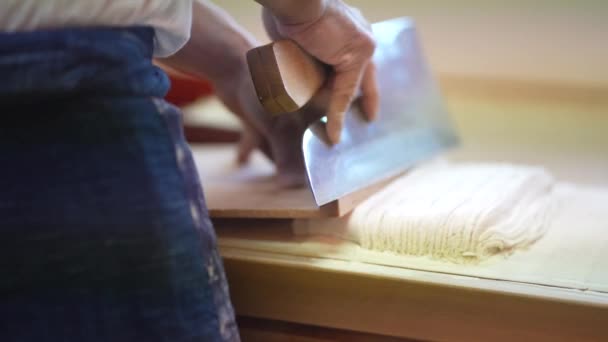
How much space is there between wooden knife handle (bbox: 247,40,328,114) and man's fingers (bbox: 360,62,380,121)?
0.36 ft

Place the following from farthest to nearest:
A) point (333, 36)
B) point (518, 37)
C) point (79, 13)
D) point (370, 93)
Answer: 1. point (518, 37)
2. point (370, 93)
3. point (333, 36)
4. point (79, 13)

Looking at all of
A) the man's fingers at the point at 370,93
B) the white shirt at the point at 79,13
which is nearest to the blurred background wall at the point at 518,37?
the man's fingers at the point at 370,93

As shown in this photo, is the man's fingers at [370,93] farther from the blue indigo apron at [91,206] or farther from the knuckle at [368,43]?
the blue indigo apron at [91,206]

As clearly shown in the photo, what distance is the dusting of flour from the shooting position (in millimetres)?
541

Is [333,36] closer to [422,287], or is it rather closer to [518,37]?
[422,287]

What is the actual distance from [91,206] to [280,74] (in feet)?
0.62

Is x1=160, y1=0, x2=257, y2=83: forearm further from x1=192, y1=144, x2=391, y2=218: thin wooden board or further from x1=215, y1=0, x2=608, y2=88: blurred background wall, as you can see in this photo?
x1=215, y1=0, x2=608, y2=88: blurred background wall

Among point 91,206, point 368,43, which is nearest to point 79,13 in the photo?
point 91,206

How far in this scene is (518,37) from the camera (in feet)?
3.60

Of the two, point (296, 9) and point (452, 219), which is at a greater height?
point (296, 9)

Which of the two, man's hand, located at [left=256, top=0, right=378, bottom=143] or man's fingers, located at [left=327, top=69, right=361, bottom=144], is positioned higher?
man's hand, located at [left=256, top=0, right=378, bottom=143]

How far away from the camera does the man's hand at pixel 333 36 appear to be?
51 centimetres

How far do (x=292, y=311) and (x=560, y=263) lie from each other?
23 centimetres

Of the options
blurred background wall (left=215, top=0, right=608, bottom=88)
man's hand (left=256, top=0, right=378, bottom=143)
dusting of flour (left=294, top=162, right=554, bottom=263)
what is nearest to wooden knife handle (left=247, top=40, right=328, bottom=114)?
man's hand (left=256, top=0, right=378, bottom=143)
